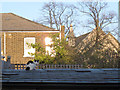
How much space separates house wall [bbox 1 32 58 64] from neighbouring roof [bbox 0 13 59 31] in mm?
517

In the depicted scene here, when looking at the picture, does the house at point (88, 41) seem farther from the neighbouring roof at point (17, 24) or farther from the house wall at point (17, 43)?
the neighbouring roof at point (17, 24)

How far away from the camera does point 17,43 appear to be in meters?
18.1

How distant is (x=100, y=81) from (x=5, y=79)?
8.40 feet

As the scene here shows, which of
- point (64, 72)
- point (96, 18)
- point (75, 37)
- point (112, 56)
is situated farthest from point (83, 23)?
point (64, 72)

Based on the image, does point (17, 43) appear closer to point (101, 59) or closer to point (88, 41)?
point (88, 41)

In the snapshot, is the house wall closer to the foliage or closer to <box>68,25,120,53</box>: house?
<box>68,25,120,53</box>: house

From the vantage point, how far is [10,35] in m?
18.4

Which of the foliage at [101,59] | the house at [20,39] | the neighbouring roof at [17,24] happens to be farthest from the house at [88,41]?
the neighbouring roof at [17,24]

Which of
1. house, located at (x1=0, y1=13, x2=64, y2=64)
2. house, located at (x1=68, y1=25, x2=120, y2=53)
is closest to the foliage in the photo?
house, located at (x1=68, y1=25, x2=120, y2=53)

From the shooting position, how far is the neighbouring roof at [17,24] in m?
18.5

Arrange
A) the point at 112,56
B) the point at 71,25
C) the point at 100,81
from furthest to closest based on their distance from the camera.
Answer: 1. the point at 71,25
2. the point at 112,56
3. the point at 100,81

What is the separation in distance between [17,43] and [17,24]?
247 centimetres

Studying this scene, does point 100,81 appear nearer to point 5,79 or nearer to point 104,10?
point 5,79

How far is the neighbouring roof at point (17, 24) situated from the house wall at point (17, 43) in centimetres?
52
